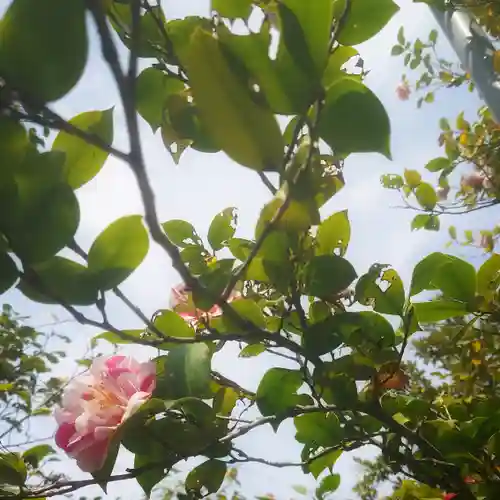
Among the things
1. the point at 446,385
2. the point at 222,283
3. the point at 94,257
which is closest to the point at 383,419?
the point at 222,283

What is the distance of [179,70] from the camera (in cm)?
57

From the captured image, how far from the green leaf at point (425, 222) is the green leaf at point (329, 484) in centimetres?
85

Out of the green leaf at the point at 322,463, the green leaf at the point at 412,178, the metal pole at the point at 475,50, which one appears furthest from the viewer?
the green leaf at the point at 412,178

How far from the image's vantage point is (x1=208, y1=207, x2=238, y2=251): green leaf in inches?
31.7

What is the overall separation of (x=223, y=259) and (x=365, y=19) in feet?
0.94

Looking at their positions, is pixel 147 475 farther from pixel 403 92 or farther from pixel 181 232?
pixel 403 92

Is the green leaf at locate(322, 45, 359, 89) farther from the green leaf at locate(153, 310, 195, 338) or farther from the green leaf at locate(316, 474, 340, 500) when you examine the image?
the green leaf at locate(316, 474, 340, 500)

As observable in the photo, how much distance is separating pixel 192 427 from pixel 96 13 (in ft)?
1.46

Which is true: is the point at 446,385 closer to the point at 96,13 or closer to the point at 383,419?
the point at 383,419

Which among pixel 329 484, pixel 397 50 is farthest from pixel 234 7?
pixel 397 50

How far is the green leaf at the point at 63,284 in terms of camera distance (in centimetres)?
44

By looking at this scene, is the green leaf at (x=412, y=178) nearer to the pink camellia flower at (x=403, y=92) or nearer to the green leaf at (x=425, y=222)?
the green leaf at (x=425, y=222)

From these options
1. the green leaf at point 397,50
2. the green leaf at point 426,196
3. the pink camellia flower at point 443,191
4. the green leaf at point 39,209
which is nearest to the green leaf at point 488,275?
the green leaf at point 39,209

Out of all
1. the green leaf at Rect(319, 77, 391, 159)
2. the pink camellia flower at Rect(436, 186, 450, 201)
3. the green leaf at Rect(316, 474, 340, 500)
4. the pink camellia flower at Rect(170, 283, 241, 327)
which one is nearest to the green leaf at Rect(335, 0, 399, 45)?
the green leaf at Rect(319, 77, 391, 159)
